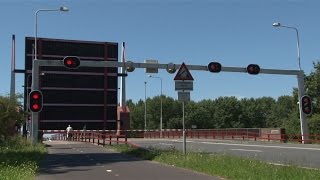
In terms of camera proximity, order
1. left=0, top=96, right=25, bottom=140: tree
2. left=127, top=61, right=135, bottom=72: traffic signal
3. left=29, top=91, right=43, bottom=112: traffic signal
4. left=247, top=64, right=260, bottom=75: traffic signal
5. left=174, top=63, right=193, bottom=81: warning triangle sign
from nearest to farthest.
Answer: left=174, top=63, right=193, bottom=81: warning triangle sign → left=29, top=91, right=43, bottom=112: traffic signal → left=127, top=61, right=135, bottom=72: traffic signal → left=0, top=96, right=25, bottom=140: tree → left=247, top=64, right=260, bottom=75: traffic signal

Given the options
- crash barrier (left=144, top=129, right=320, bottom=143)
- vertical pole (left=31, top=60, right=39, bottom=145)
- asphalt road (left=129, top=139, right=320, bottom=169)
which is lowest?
asphalt road (left=129, top=139, right=320, bottom=169)

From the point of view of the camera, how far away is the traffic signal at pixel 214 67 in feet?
116

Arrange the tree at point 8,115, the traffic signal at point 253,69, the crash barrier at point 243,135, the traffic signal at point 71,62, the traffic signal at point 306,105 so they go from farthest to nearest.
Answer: the crash barrier at point 243,135, the traffic signal at point 306,105, the traffic signal at point 253,69, the tree at point 8,115, the traffic signal at point 71,62

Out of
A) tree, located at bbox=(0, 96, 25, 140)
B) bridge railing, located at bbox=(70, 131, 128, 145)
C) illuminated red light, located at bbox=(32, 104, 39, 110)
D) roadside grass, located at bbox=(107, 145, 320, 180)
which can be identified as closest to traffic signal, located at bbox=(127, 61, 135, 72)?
bridge railing, located at bbox=(70, 131, 128, 145)

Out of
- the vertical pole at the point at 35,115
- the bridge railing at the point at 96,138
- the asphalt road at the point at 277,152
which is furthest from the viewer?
the bridge railing at the point at 96,138

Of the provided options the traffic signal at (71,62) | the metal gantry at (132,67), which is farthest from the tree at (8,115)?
the traffic signal at (71,62)

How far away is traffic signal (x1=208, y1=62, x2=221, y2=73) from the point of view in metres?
35.4

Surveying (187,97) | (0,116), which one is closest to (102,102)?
(0,116)

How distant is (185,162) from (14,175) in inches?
260

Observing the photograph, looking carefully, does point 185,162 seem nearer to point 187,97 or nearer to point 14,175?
point 187,97

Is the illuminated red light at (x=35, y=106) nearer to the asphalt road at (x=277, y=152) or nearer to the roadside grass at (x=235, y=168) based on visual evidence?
the roadside grass at (x=235, y=168)

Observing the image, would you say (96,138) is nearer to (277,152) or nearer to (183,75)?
(277,152)

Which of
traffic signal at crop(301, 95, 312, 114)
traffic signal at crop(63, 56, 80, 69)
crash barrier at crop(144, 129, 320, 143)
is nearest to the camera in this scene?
traffic signal at crop(63, 56, 80, 69)

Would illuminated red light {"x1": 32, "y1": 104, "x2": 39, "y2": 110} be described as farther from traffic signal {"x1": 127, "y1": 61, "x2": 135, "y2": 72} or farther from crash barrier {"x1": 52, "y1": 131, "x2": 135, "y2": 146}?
crash barrier {"x1": 52, "y1": 131, "x2": 135, "y2": 146}
